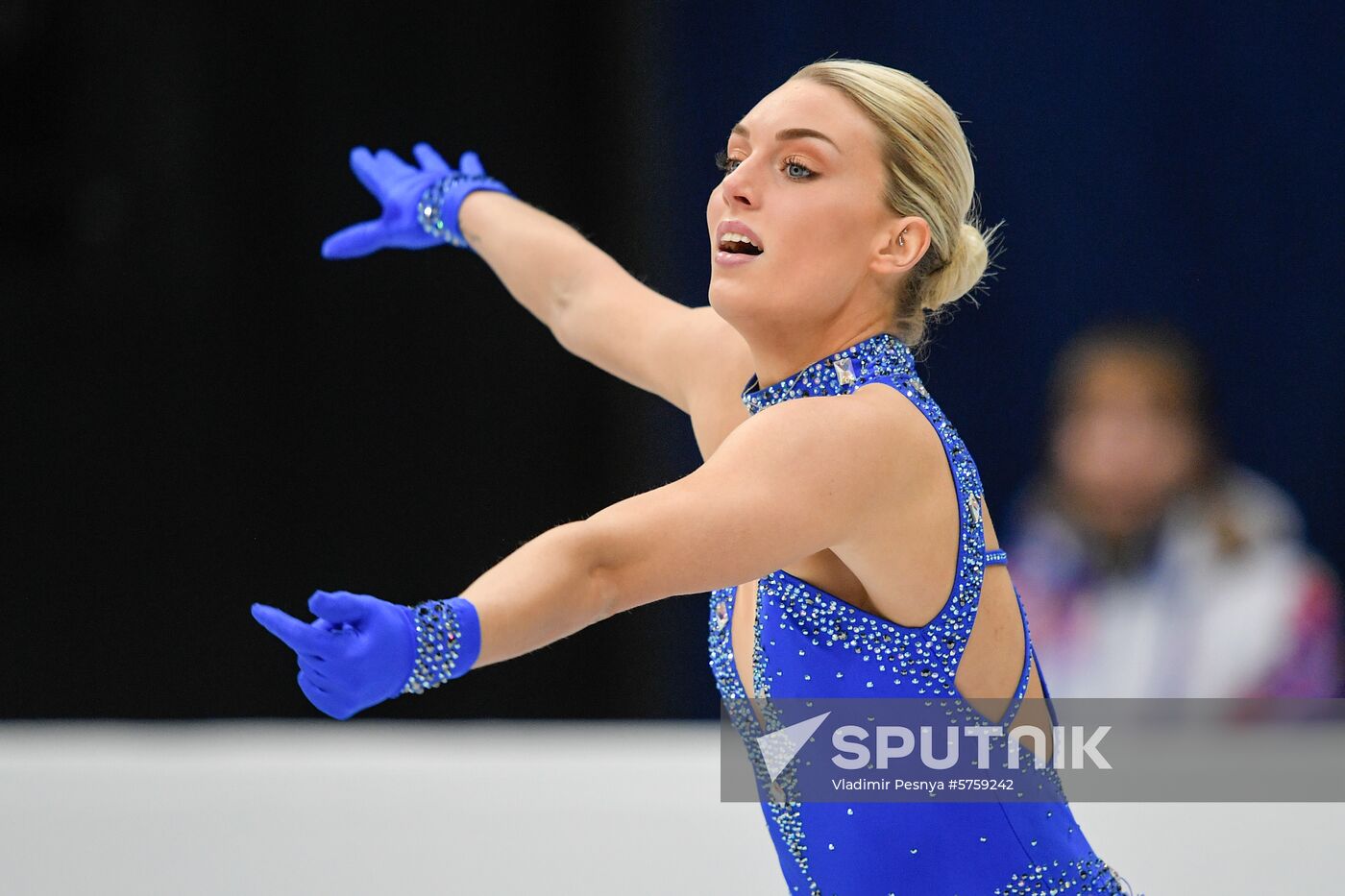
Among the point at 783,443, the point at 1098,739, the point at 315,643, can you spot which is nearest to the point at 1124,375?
the point at 1098,739

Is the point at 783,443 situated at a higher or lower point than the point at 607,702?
lower

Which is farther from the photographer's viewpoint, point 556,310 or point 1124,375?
point 1124,375

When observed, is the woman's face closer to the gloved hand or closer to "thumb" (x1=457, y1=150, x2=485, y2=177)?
the gloved hand

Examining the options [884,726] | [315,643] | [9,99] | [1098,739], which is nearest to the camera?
[315,643]

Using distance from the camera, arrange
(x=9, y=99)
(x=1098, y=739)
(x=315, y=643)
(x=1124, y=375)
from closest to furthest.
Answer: (x=315, y=643) < (x=1098, y=739) < (x=1124, y=375) < (x=9, y=99)

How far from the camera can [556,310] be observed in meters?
2.19

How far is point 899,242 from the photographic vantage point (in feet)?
5.38

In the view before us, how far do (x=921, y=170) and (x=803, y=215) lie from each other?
14cm

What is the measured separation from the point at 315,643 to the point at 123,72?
10.1ft

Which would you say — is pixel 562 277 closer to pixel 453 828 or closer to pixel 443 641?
pixel 453 828

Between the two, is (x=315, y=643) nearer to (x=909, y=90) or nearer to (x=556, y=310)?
(x=909, y=90)

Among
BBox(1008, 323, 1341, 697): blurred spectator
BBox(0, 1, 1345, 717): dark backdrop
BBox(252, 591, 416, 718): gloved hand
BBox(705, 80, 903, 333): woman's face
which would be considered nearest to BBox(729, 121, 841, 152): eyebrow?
BBox(705, 80, 903, 333): woman's face

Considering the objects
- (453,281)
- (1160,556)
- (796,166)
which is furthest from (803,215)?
(453,281)

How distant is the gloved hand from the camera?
1.17 m
